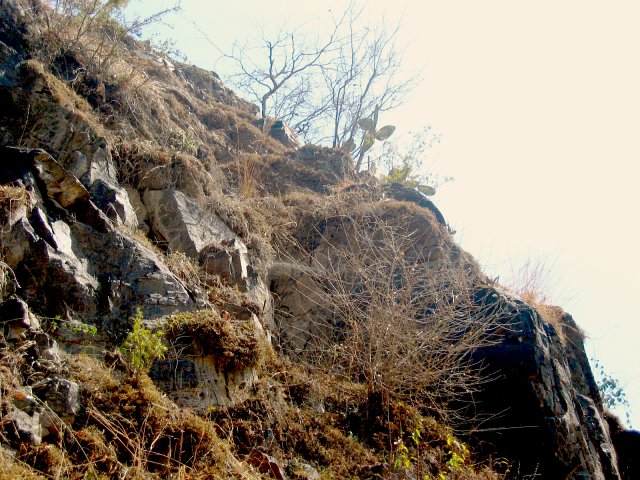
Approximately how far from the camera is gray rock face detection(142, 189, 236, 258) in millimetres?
7195

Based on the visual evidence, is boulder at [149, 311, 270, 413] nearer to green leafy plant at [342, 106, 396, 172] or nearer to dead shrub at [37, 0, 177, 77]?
dead shrub at [37, 0, 177, 77]

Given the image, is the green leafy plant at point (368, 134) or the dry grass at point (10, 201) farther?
the green leafy plant at point (368, 134)

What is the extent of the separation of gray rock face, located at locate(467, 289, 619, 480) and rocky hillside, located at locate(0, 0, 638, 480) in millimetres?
27

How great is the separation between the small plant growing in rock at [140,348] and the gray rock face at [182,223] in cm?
226

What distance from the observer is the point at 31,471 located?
138 inches

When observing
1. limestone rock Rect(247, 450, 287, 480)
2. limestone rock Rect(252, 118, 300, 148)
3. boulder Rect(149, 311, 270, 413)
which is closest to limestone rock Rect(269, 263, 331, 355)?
boulder Rect(149, 311, 270, 413)

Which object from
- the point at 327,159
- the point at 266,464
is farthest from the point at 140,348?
the point at 327,159

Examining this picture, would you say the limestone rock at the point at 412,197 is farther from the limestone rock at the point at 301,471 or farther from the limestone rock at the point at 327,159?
the limestone rock at the point at 301,471

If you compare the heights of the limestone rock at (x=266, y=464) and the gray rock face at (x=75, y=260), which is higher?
the gray rock face at (x=75, y=260)

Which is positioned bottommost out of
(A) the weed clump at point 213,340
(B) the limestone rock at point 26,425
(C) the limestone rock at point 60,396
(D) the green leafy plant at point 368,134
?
(B) the limestone rock at point 26,425

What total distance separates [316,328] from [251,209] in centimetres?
223

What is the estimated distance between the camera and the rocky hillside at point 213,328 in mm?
4418

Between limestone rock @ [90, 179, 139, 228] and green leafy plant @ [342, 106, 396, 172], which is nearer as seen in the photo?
limestone rock @ [90, 179, 139, 228]

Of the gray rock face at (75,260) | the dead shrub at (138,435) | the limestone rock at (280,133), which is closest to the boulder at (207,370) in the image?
the dead shrub at (138,435)
